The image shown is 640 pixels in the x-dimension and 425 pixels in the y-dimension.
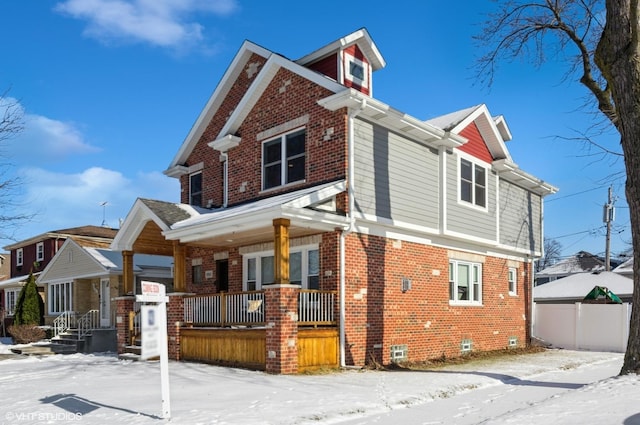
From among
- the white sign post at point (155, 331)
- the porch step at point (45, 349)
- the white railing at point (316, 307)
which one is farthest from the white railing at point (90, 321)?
the white sign post at point (155, 331)

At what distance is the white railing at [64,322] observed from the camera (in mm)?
24797

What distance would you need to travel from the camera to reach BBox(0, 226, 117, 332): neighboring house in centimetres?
3359

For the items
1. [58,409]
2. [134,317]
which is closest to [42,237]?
[134,317]

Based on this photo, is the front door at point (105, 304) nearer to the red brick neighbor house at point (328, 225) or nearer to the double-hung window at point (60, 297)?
the double-hung window at point (60, 297)

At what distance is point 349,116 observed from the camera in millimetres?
14531

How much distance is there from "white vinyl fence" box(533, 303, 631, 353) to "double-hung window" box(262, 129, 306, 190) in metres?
12.1

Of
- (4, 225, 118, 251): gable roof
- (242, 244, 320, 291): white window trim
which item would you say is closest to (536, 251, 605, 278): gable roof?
(4, 225, 118, 251): gable roof

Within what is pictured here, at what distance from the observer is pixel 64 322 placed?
2559 centimetres

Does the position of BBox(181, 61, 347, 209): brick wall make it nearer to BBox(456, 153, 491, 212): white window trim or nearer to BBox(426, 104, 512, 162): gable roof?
BBox(426, 104, 512, 162): gable roof

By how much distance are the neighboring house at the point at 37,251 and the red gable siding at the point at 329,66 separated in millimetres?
19976

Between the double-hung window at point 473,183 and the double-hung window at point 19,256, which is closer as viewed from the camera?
the double-hung window at point 473,183

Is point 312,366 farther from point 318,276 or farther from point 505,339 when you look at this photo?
point 505,339

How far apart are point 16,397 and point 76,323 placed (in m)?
16.5

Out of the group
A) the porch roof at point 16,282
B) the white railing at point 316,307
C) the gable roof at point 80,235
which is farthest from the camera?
the porch roof at point 16,282
